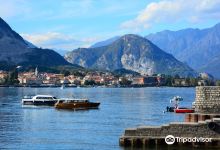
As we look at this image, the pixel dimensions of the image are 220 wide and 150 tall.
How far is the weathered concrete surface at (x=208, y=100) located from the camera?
44688mm

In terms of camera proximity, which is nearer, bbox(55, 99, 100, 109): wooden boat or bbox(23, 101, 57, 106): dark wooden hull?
bbox(55, 99, 100, 109): wooden boat

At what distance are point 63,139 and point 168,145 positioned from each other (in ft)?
44.5

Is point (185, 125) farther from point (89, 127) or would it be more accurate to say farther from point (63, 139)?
point (89, 127)

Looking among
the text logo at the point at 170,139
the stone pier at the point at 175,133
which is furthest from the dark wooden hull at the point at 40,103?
the text logo at the point at 170,139

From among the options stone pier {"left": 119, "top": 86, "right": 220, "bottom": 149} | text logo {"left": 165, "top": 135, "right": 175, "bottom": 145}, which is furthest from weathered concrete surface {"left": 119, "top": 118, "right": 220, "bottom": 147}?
text logo {"left": 165, "top": 135, "right": 175, "bottom": 145}

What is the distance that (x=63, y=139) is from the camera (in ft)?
165

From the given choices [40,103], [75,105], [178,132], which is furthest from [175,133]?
[40,103]

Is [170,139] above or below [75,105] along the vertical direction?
below

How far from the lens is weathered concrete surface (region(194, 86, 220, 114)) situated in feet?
147

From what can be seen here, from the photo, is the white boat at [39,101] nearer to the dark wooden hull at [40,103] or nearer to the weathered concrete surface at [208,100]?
the dark wooden hull at [40,103]

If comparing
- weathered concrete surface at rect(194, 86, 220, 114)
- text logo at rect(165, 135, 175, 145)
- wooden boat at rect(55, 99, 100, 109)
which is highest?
weathered concrete surface at rect(194, 86, 220, 114)

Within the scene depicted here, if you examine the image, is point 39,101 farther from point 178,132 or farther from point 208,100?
point 178,132

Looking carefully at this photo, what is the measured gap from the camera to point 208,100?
45219 mm

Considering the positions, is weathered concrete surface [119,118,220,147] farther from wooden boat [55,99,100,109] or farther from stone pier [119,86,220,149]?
wooden boat [55,99,100,109]
